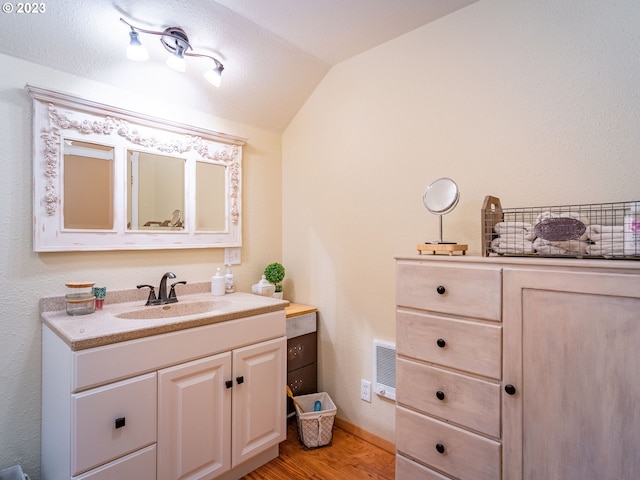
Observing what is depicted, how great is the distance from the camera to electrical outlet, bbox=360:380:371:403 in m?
2.05

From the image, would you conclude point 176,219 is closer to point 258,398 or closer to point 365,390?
point 258,398

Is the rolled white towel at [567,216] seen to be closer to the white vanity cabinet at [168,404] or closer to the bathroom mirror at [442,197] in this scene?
the bathroom mirror at [442,197]

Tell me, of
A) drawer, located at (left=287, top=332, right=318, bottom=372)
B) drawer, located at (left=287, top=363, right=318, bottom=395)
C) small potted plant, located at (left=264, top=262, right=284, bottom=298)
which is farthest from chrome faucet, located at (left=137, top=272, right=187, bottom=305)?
drawer, located at (left=287, top=363, right=318, bottom=395)

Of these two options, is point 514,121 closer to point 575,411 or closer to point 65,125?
point 575,411

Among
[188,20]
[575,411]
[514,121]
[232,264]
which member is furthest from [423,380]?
[188,20]

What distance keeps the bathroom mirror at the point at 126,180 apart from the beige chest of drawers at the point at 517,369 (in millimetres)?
1331

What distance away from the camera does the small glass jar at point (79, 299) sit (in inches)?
60.4

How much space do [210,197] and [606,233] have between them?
201 centimetres

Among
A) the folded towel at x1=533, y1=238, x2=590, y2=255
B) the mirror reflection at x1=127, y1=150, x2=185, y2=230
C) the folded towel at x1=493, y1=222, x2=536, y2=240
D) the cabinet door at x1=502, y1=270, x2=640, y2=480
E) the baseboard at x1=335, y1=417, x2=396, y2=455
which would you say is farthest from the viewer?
the baseboard at x1=335, y1=417, x2=396, y2=455

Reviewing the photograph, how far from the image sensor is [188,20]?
1.65 meters

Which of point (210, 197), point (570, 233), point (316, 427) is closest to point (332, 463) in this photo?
point (316, 427)

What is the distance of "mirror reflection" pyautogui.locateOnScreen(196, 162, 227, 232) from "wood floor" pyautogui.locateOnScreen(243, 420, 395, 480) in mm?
1430

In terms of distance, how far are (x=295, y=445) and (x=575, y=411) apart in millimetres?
1514

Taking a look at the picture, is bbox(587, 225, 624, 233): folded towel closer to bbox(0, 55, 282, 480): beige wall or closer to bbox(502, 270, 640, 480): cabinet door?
bbox(502, 270, 640, 480): cabinet door
